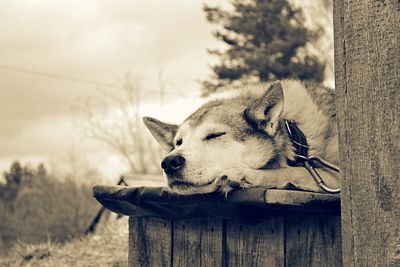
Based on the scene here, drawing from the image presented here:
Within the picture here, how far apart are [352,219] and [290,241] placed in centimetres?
60

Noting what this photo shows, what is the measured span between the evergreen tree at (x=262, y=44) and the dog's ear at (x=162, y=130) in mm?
15575

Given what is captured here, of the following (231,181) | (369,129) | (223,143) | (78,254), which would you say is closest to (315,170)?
(231,181)

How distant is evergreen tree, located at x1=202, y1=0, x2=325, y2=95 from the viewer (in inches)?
795

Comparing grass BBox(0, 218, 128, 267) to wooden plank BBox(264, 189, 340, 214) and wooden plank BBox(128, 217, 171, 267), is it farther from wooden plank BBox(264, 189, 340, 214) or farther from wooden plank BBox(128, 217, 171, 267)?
wooden plank BBox(264, 189, 340, 214)

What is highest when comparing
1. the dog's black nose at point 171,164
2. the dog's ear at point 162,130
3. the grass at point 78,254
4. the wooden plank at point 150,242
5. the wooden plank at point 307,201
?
the dog's ear at point 162,130

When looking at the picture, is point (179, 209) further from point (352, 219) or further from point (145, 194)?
point (352, 219)

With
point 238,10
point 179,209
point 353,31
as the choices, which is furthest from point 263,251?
point 238,10

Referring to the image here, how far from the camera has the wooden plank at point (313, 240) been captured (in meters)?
3.04

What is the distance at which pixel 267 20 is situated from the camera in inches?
798

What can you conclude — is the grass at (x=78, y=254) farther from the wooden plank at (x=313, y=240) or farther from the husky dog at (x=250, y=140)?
the wooden plank at (x=313, y=240)

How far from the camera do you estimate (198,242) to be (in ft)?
12.2

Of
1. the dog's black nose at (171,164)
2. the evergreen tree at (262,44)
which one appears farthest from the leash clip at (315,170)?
the evergreen tree at (262,44)

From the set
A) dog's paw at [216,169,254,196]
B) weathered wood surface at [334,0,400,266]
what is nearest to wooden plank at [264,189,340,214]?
weathered wood surface at [334,0,400,266]

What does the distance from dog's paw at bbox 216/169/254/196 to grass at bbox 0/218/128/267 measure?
11.3 feet
